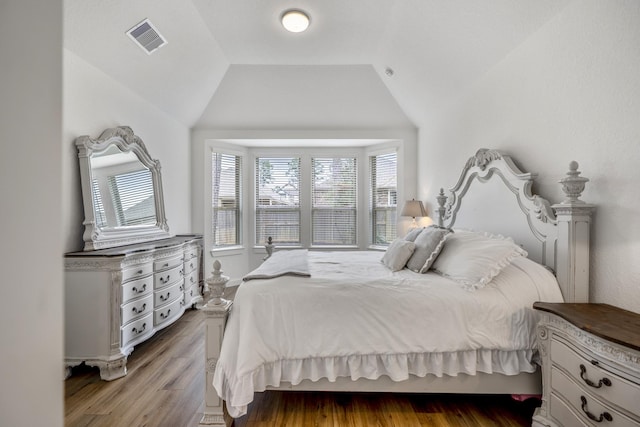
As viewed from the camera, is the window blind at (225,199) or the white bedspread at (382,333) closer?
the white bedspread at (382,333)

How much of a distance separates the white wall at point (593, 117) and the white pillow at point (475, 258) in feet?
1.48

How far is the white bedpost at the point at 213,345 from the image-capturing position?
1.79 meters

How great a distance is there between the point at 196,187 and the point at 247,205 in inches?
36.7

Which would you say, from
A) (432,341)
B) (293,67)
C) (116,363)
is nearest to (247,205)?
(293,67)

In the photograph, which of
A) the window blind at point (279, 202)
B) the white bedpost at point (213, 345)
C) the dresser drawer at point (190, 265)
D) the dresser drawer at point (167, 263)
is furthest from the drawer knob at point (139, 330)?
the window blind at point (279, 202)

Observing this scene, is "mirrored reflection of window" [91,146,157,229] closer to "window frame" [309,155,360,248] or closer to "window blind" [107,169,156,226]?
"window blind" [107,169,156,226]

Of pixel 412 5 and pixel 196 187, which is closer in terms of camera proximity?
pixel 412 5

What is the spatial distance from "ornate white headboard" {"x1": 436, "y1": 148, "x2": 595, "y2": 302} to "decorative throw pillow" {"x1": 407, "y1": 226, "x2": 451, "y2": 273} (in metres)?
0.52

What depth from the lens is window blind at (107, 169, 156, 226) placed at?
2.98 meters

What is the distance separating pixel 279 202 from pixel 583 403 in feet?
15.1

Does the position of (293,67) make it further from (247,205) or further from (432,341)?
(432,341)

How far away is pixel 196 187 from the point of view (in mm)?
4789

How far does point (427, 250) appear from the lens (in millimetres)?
2357

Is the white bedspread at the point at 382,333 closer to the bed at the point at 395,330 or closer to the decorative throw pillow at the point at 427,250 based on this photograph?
the bed at the point at 395,330
